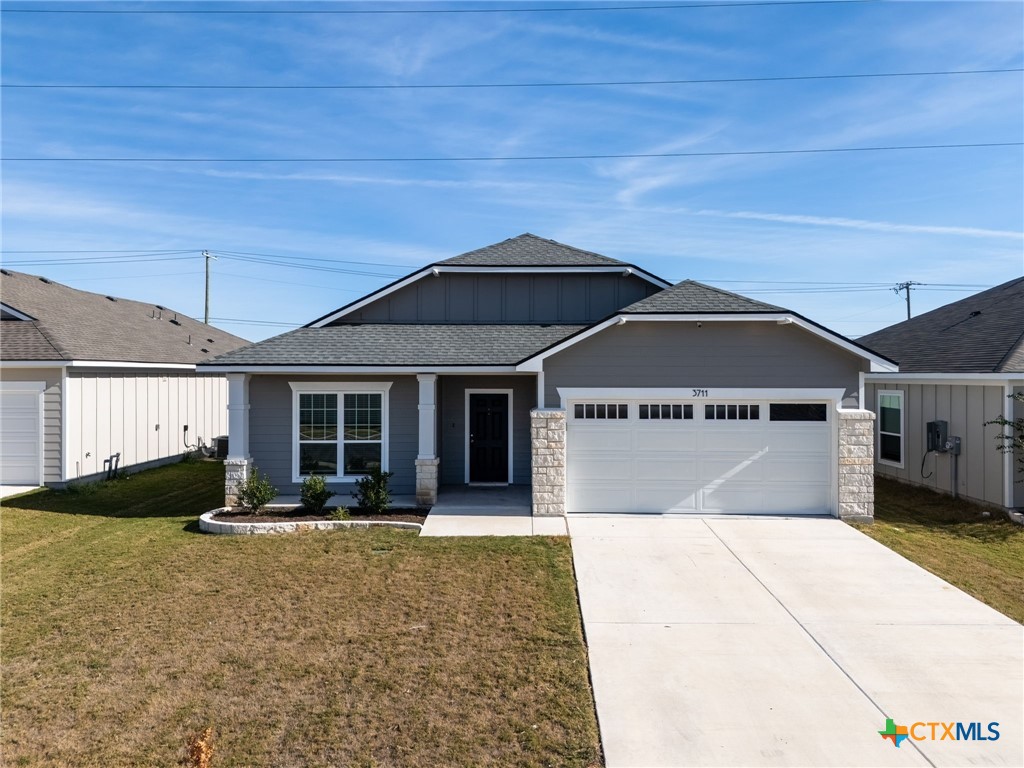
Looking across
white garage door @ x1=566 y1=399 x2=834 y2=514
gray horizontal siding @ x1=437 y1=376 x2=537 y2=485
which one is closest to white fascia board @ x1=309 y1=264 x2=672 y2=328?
gray horizontal siding @ x1=437 y1=376 x2=537 y2=485

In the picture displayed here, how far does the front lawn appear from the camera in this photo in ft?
14.2

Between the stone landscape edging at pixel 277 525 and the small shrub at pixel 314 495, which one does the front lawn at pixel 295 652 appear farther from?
the small shrub at pixel 314 495

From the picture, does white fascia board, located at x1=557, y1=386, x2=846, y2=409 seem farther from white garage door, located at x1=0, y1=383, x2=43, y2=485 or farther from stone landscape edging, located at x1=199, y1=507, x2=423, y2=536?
white garage door, located at x1=0, y1=383, x2=43, y2=485

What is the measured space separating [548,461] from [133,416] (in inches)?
486

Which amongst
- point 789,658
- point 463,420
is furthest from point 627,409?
point 789,658

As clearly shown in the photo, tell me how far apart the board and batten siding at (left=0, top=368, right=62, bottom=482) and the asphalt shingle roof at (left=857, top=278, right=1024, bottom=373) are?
19.3 meters

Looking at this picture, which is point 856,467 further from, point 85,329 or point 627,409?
point 85,329

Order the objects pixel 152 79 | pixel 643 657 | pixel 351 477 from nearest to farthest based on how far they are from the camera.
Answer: pixel 643 657 → pixel 351 477 → pixel 152 79

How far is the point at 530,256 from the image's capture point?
48.6 feet

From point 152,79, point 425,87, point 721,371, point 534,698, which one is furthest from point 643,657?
point 152,79

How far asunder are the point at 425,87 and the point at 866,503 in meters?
13.6

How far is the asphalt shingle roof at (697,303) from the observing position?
10.7 meters

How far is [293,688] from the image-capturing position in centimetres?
504

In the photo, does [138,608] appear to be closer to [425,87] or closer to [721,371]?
[721,371]
